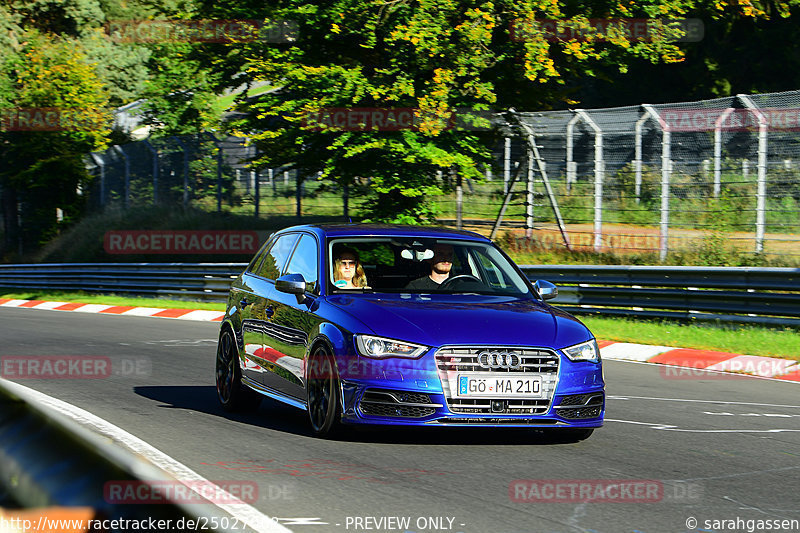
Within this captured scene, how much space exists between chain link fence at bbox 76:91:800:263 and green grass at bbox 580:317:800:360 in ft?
10.9

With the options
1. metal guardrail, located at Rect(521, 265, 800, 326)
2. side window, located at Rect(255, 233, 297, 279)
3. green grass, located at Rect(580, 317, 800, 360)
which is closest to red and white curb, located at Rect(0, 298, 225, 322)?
metal guardrail, located at Rect(521, 265, 800, 326)

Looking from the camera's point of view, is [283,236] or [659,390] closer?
[283,236]

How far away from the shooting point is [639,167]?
22281 mm

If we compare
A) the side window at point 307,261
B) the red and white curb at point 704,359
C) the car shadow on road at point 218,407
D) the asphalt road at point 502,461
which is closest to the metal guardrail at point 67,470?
the asphalt road at point 502,461

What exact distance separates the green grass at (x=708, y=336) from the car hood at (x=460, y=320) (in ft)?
22.1

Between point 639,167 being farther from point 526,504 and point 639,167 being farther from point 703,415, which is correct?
point 526,504

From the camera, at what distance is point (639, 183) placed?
22359mm

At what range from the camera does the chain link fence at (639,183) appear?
20.1 meters

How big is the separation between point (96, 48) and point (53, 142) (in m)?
11.6

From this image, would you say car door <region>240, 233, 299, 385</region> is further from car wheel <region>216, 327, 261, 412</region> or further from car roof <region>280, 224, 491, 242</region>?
car roof <region>280, 224, 491, 242</region>

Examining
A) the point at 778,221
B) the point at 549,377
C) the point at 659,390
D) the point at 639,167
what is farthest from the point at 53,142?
the point at 549,377

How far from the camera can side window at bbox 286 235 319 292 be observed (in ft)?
30.1

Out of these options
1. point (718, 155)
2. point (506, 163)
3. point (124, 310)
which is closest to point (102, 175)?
point (124, 310)

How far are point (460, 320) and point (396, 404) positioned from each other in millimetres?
739
